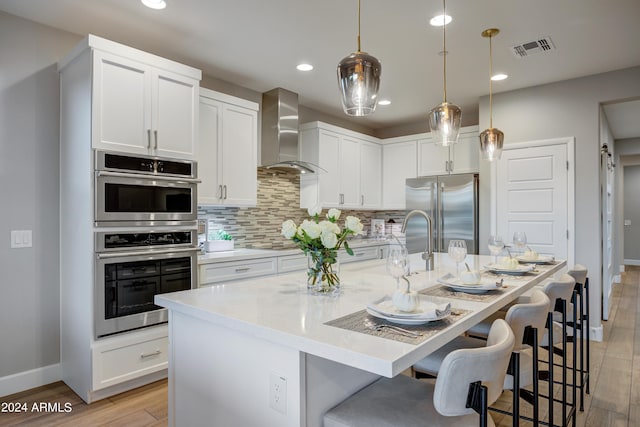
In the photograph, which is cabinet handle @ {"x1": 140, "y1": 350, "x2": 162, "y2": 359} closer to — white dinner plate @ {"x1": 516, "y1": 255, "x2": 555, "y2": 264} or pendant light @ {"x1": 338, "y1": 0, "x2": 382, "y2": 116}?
pendant light @ {"x1": 338, "y1": 0, "x2": 382, "y2": 116}

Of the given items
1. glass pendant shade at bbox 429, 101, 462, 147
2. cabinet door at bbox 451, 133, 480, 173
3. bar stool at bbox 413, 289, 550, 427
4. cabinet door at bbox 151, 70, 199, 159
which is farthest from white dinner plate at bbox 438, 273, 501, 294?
cabinet door at bbox 451, 133, 480, 173

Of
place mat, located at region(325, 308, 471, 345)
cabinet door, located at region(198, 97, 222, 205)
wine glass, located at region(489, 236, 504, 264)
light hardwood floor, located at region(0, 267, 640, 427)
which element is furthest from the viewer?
cabinet door, located at region(198, 97, 222, 205)

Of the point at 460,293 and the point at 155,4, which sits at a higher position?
the point at 155,4

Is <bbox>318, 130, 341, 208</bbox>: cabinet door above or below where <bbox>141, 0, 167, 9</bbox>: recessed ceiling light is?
below

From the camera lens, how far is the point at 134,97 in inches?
107

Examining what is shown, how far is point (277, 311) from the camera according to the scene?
55.8 inches

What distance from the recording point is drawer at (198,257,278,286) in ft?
10.4

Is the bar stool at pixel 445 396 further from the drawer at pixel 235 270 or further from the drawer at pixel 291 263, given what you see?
the drawer at pixel 291 263

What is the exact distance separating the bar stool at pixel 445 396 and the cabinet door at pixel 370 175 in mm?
4012

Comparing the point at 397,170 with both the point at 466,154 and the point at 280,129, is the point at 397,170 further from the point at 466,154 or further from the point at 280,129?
the point at 280,129

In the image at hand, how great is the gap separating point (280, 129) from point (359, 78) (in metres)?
2.52

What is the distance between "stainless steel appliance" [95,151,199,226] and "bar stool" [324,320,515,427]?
2038 millimetres

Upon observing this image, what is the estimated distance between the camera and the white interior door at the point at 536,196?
13.2 feet

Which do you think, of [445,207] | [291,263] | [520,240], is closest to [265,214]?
[291,263]
